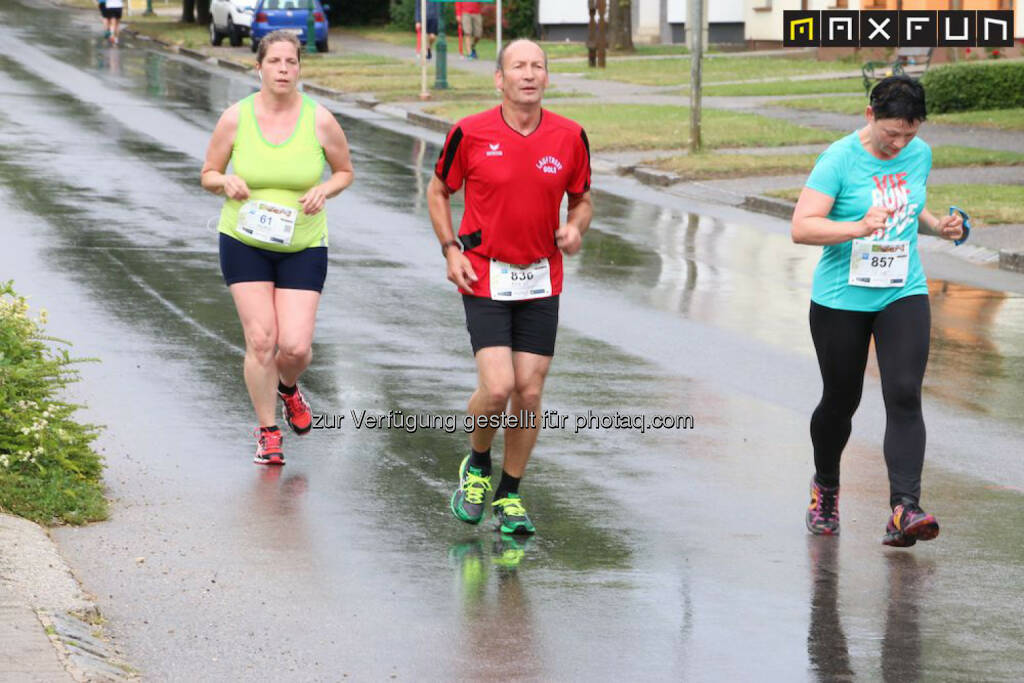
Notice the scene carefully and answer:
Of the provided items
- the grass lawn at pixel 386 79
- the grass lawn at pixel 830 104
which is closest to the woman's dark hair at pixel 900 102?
Answer: the grass lawn at pixel 830 104

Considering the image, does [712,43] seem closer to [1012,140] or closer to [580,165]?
[1012,140]

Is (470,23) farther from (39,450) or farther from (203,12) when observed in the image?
(39,450)

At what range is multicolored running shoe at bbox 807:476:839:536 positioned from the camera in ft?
24.1

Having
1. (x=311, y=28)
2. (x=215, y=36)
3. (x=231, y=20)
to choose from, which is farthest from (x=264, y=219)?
(x=215, y=36)

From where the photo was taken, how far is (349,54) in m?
47.6

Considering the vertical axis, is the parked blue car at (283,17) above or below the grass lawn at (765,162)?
above

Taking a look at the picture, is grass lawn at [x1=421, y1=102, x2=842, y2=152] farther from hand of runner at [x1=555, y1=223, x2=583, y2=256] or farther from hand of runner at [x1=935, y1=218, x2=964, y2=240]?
hand of runner at [x1=555, y1=223, x2=583, y2=256]

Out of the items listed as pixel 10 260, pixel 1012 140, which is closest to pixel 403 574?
pixel 10 260

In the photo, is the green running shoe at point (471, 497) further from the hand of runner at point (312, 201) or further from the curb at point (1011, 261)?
the curb at point (1011, 261)

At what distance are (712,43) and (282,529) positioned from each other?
46566 mm

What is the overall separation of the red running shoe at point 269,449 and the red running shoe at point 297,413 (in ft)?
1.45

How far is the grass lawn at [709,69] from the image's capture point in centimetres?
3838

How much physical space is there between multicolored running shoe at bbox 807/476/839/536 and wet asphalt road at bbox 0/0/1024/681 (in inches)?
3.6

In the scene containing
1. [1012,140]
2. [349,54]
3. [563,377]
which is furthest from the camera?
[349,54]
